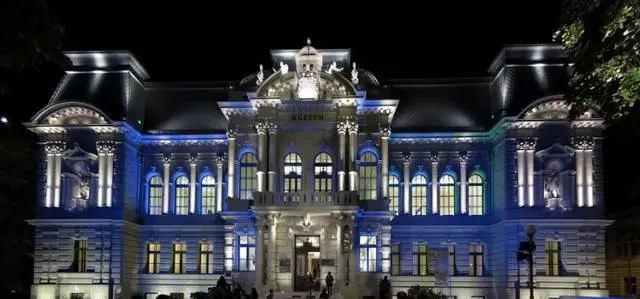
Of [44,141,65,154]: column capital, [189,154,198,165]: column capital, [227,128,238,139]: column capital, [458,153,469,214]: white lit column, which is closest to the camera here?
[44,141,65,154]: column capital

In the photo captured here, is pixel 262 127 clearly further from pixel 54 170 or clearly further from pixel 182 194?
pixel 54 170

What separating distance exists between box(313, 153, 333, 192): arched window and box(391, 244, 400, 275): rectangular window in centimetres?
572

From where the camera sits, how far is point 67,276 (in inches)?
1959

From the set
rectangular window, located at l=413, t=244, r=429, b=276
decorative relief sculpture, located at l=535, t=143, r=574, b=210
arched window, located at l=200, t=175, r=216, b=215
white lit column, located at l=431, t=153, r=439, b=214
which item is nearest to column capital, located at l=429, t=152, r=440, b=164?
white lit column, located at l=431, t=153, r=439, b=214

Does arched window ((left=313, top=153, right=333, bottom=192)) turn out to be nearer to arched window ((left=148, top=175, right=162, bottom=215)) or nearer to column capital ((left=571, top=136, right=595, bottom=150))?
arched window ((left=148, top=175, right=162, bottom=215))

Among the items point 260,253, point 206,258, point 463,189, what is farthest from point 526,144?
point 206,258

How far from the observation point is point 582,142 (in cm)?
4872

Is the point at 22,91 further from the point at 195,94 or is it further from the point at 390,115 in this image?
the point at 390,115

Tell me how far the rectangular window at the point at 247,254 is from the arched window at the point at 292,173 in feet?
11.4

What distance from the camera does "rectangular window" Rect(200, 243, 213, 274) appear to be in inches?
2108

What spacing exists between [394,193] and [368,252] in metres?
4.48

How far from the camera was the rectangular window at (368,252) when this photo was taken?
50438mm

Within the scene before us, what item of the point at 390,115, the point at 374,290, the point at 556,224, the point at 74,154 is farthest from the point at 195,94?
the point at 556,224

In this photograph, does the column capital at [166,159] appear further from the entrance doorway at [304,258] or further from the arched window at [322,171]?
the entrance doorway at [304,258]
